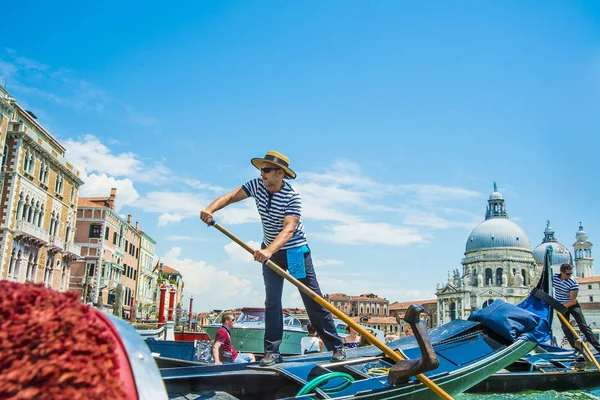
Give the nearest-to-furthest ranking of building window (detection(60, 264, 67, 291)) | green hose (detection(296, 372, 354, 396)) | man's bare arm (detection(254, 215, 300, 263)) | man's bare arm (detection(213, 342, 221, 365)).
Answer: green hose (detection(296, 372, 354, 396)), man's bare arm (detection(254, 215, 300, 263)), man's bare arm (detection(213, 342, 221, 365)), building window (detection(60, 264, 67, 291))

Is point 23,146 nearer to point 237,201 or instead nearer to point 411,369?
point 237,201

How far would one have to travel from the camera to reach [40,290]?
0.96 meters

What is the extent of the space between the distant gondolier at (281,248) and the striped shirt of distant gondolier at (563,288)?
4338 mm

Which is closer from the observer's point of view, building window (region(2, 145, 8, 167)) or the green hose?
the green hose

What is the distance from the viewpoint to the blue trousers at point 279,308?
10.5ft

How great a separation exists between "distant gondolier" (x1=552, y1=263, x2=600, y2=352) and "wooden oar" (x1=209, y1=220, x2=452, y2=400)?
434 cm

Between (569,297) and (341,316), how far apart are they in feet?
15.5

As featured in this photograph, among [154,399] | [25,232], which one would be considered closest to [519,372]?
[154,399]

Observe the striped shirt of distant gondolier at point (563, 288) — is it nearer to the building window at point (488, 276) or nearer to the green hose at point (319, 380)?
the green hose at point (319, 380)

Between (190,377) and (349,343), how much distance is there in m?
4.62

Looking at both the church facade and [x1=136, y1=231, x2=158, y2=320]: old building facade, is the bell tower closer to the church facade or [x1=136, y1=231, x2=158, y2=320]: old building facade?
the church facade

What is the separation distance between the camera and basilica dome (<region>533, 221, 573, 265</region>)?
239ft

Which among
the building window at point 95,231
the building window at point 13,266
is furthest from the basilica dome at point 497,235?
the building window at point 13,266

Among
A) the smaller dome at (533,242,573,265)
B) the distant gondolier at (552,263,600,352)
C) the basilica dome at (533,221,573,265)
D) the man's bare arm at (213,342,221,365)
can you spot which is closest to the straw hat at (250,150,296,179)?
the man's bare arm at (213,342,221,365)
